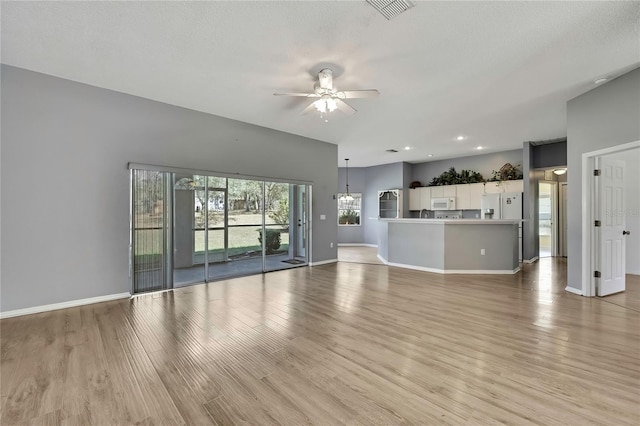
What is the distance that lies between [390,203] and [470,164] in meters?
2.76

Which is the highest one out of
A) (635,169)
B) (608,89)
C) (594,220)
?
(608,89)

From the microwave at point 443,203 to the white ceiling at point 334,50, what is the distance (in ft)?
13.4

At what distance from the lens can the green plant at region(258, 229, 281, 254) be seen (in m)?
6.04

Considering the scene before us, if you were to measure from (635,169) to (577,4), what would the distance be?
5014mm

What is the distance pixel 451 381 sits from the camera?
6.79ft

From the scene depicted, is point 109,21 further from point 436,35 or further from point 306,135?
point 306,135

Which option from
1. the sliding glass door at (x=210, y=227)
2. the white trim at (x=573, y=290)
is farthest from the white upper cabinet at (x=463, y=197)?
the sliding glass door at (x=210, y=227)

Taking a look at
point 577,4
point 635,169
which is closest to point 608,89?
point 577,4

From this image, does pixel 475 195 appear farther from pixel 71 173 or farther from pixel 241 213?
pixel 71 173

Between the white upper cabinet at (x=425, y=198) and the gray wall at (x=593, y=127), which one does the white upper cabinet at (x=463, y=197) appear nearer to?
the white upper cabinet at (x=425, y=198)

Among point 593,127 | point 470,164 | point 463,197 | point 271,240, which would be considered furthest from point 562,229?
point 271,240

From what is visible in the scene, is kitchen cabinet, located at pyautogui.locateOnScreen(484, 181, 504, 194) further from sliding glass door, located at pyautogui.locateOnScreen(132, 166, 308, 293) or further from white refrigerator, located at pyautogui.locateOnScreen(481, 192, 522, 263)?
sliding glass door, located at pyautogui.locateOnScreen(132, 166, 308, 293)

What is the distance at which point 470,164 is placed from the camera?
28.6ft

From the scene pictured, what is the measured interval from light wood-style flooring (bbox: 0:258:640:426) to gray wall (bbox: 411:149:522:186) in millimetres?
5009
